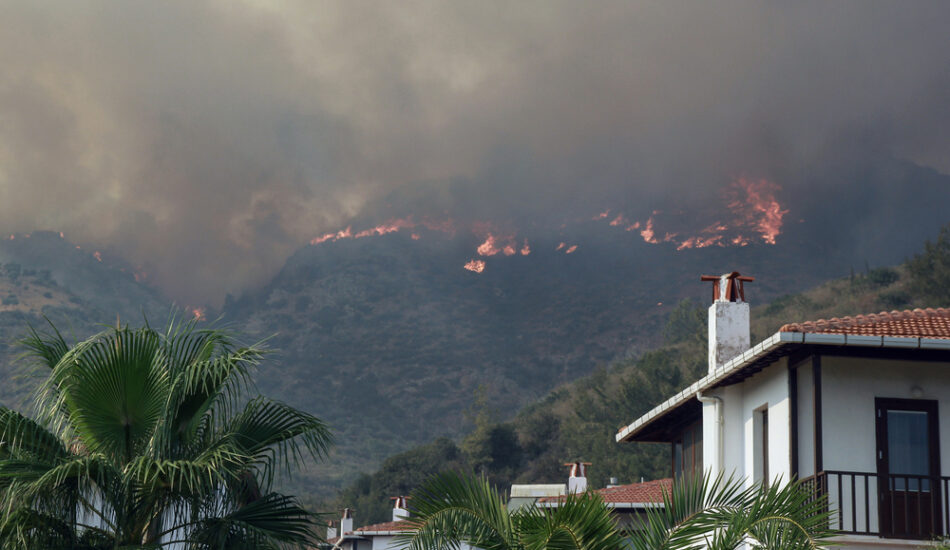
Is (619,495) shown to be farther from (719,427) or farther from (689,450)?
(719,427)

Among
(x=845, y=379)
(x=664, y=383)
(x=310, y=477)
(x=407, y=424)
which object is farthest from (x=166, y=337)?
(x=407, y=424)

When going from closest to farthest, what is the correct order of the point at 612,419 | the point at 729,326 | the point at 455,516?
1. the point at 455,516
2. the point at 729,326
3. the point at 612,419

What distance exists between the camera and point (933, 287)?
55.6m

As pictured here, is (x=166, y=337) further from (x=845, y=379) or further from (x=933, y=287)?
(x=933, y=287)

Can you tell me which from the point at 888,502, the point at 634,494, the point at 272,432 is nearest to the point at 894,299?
the point at 634,494

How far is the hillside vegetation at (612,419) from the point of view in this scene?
56.7 metres

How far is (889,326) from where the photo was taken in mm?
17719

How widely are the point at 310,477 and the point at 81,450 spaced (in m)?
90.6

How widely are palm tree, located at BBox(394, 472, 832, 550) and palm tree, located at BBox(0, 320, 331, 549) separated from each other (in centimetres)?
151

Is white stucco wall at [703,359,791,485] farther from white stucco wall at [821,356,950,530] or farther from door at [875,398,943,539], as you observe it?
door at [875,398,943,539]

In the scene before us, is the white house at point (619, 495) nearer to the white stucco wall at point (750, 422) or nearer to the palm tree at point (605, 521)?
the white stucco wall at point (750, 422)

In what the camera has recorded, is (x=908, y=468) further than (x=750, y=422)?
No

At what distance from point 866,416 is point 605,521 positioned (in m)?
8.02

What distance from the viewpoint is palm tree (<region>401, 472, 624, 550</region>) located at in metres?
11.1
